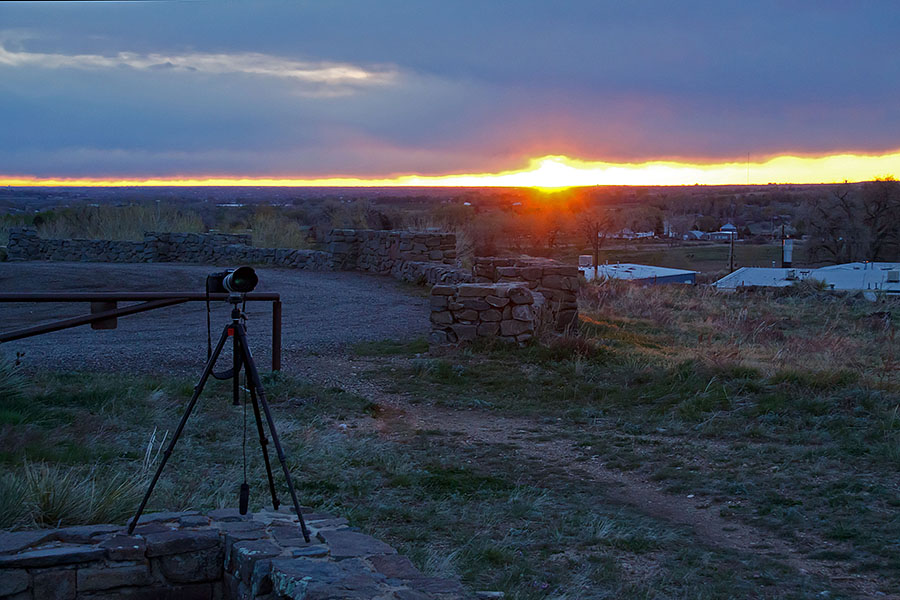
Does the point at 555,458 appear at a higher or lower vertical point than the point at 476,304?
lower

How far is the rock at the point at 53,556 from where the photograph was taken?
13.2ft

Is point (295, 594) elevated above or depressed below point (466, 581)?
above

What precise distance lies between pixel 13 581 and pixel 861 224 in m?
57.2

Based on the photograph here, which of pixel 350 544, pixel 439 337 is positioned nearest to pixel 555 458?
pixel 350 544

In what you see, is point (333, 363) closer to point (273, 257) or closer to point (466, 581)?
point (466, 581)

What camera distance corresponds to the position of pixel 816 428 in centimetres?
764

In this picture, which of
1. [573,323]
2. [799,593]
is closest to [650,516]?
[799,593]

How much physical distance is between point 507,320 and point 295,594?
7731mm

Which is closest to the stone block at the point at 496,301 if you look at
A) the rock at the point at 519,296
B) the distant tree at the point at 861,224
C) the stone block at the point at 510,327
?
the rock at the point at 519,296

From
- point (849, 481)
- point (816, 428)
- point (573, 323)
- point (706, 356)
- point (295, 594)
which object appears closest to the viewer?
point (295, 594)

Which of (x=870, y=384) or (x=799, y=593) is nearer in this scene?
(x=799, y=593)

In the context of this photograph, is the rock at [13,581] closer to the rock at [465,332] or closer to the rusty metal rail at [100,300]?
the rusty metal rail at [100,300]

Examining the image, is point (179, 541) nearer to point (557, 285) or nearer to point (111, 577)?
point (111, 577)

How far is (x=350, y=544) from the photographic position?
418 cm
